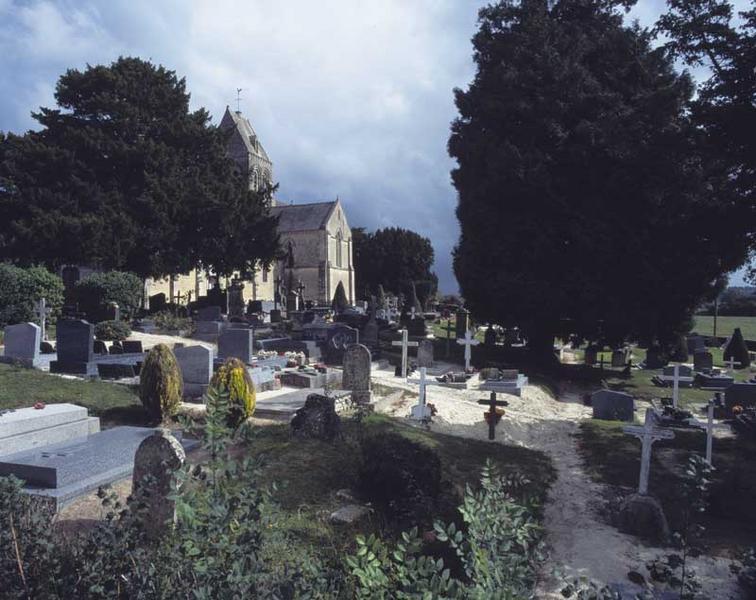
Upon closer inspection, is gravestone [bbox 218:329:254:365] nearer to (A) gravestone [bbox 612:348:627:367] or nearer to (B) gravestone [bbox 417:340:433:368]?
(B) gravestone [bbox 417:340:433:368]

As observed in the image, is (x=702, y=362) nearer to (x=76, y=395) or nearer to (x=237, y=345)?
(x=237, y=345)

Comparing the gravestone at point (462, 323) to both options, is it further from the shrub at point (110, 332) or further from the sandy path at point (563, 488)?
the shrub at point (110, 332)

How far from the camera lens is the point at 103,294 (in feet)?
83.7

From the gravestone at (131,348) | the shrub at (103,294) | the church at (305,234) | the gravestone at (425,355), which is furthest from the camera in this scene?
the church at (305,234)

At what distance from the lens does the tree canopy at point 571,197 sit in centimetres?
1925

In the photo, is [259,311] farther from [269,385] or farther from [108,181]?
[269,385]

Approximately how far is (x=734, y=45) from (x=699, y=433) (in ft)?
28.4

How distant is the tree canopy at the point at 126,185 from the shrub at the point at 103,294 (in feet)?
10.7

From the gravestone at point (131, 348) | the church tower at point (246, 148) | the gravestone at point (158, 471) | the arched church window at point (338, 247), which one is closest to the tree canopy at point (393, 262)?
the arched church window at point (338, 247)

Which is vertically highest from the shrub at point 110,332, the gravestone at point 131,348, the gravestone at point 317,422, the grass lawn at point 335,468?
the shrub at point 110,332

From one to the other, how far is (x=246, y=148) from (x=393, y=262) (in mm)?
26382

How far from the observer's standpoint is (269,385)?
1405 cm

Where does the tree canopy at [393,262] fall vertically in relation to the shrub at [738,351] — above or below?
above

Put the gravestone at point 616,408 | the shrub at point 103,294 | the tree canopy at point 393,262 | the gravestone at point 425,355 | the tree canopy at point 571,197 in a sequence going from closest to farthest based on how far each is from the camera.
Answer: the gravestone at point 616,408, the tree canopy at point 571,197, the gravestone at point 425,355, the shrub at point 103,294, the tree canopy at point 393,262
